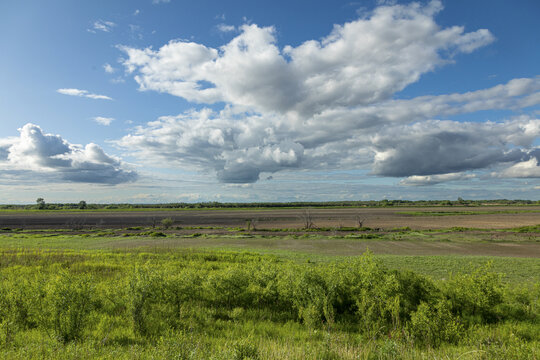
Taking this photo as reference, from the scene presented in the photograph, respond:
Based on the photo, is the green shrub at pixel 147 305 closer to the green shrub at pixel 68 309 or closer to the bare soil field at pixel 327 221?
the green shrub at pixel 68 309

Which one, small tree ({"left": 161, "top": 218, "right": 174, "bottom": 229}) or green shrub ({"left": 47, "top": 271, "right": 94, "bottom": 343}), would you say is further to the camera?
small tree ({"left": 161, "top": 218, "right": 174, "bottom": 229})

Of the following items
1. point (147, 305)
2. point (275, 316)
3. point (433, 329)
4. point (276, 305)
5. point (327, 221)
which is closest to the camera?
point (433, 329)

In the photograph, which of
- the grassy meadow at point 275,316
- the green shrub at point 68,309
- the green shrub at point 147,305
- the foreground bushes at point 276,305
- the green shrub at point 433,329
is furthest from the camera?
the green shrub at point 147,305

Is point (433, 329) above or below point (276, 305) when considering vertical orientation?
above

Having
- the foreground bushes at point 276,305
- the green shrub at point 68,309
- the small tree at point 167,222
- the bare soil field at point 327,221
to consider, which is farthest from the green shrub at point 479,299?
the small tree at point 167,222

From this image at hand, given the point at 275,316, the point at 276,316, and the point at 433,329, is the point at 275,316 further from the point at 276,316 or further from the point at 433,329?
the point at 433,329

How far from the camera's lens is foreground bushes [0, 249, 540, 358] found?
929 cm

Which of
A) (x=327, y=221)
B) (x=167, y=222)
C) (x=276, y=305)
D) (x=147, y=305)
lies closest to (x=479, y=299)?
(x=276, y=305)

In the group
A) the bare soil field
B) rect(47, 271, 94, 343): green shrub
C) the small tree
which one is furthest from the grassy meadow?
the small tree

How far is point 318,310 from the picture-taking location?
435 inches

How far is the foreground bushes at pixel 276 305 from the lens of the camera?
9289mm

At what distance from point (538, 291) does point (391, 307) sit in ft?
27.9

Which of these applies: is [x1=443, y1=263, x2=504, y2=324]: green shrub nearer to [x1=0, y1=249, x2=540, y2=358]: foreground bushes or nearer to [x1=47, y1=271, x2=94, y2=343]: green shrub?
[x1=0, y1=249, x2=540, y2=358]: foreground bushes

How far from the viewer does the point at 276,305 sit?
1294 centimetres
